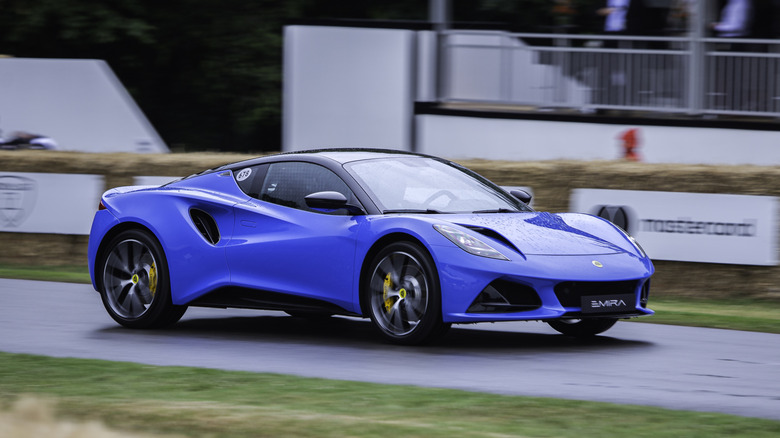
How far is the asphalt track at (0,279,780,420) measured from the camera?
6.91m

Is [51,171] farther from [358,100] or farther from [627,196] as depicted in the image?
[627,196]

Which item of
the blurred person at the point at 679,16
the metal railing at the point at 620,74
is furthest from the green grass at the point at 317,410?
the blurred person at the point at 679,16

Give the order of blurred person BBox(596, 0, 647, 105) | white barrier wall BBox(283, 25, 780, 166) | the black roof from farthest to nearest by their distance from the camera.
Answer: white barrier wall BBox(283, 25, 780, 166) → blurred person BBox(596, 0, 647, 105) → the black roof

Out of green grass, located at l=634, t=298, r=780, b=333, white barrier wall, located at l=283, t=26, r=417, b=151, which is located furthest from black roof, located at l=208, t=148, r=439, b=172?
white barrier wall, located at l=283, t=26, r=417, b=151

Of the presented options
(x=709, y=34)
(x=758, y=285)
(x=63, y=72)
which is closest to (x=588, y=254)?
(x=758, y=285)

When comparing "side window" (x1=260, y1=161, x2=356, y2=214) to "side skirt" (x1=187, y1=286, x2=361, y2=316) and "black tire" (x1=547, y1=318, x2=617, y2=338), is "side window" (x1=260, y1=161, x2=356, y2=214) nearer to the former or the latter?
"side skirt" (x1=187, y1=286, x2=361, y2=316)

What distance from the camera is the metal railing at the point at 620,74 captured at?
17250 millimetres

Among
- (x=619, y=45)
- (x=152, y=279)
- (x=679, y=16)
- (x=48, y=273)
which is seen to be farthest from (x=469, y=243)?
(x=679, y=16)

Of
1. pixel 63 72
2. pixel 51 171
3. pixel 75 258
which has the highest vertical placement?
pixel 63 72

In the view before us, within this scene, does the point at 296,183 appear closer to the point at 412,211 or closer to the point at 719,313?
the point at 412,211

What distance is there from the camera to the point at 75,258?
16.1 m

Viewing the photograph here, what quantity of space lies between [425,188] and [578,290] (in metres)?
1.40

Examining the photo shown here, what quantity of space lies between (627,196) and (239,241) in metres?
5.14

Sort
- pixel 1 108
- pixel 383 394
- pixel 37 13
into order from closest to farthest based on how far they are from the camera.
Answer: pixel 383 394 → pixel 1 108 → pixel 37 13
